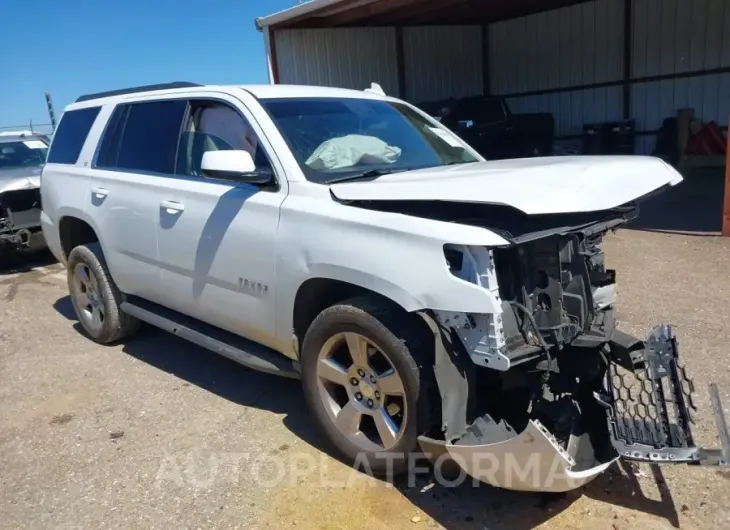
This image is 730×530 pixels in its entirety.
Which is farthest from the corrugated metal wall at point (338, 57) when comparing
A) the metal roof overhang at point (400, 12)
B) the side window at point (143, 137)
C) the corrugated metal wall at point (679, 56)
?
the side window at point (143, 137)

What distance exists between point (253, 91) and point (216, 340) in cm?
159

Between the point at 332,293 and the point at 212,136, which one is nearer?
the point at 332,293

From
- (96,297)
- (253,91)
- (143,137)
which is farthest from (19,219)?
(253,91)

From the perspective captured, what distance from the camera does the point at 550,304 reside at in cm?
293

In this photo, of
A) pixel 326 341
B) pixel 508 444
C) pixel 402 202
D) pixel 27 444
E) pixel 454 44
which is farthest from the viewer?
pixel 454 44

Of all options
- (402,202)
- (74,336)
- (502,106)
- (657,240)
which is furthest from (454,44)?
(402,202)

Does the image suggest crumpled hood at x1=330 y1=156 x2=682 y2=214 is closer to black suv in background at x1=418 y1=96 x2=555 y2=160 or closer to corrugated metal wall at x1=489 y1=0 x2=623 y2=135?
black suv in background at x1=418 y1=96 x2=555 y2=160

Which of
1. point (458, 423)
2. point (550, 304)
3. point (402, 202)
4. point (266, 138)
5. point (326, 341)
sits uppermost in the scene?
point (266, 138)

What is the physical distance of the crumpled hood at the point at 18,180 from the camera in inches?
336

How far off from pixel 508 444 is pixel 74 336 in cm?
460

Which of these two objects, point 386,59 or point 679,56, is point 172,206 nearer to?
point 386,59

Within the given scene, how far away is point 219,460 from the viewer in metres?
3.58

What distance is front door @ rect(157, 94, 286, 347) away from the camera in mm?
3604

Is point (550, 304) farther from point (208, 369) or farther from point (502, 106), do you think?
point (502, 106)
